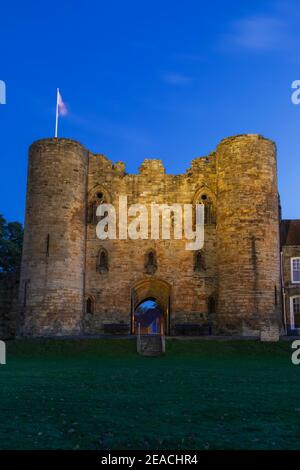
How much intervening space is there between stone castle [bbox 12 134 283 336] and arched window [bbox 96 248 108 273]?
6cm

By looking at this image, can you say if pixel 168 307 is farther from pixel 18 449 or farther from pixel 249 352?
pixel 18 449

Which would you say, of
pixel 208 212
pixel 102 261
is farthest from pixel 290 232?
pixel 102 261

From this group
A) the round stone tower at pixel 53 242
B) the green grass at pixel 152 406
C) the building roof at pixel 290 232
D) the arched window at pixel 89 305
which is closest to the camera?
the green grass at pixel 152 406

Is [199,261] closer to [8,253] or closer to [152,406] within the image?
[8,253]

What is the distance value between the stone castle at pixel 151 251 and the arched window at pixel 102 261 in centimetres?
6

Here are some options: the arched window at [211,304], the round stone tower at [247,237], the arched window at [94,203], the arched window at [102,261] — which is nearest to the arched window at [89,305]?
the arched window at [102,261]

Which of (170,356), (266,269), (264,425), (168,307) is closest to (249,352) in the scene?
(170,356)

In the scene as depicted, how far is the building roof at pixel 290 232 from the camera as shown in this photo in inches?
1323

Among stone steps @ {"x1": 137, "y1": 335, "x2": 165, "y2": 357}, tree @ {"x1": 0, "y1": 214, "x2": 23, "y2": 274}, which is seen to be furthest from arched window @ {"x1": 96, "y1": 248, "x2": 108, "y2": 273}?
tree @ {"x1": 0, "y1": 214, "x2": 23, "y2": 274}

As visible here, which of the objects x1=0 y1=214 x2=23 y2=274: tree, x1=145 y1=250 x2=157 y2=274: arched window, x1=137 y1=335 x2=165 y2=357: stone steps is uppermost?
x1=0 y1=214 x2=23 y2=274: tree

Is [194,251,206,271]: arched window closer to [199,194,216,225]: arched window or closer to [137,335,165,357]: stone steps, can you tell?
[199,194,216,225]: arched window

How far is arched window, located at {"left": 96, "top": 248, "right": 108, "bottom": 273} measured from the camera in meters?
29.6

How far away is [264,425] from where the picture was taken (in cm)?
736

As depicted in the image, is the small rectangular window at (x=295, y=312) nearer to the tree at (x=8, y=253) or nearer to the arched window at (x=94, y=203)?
the arched window at (x=94, y=203)
